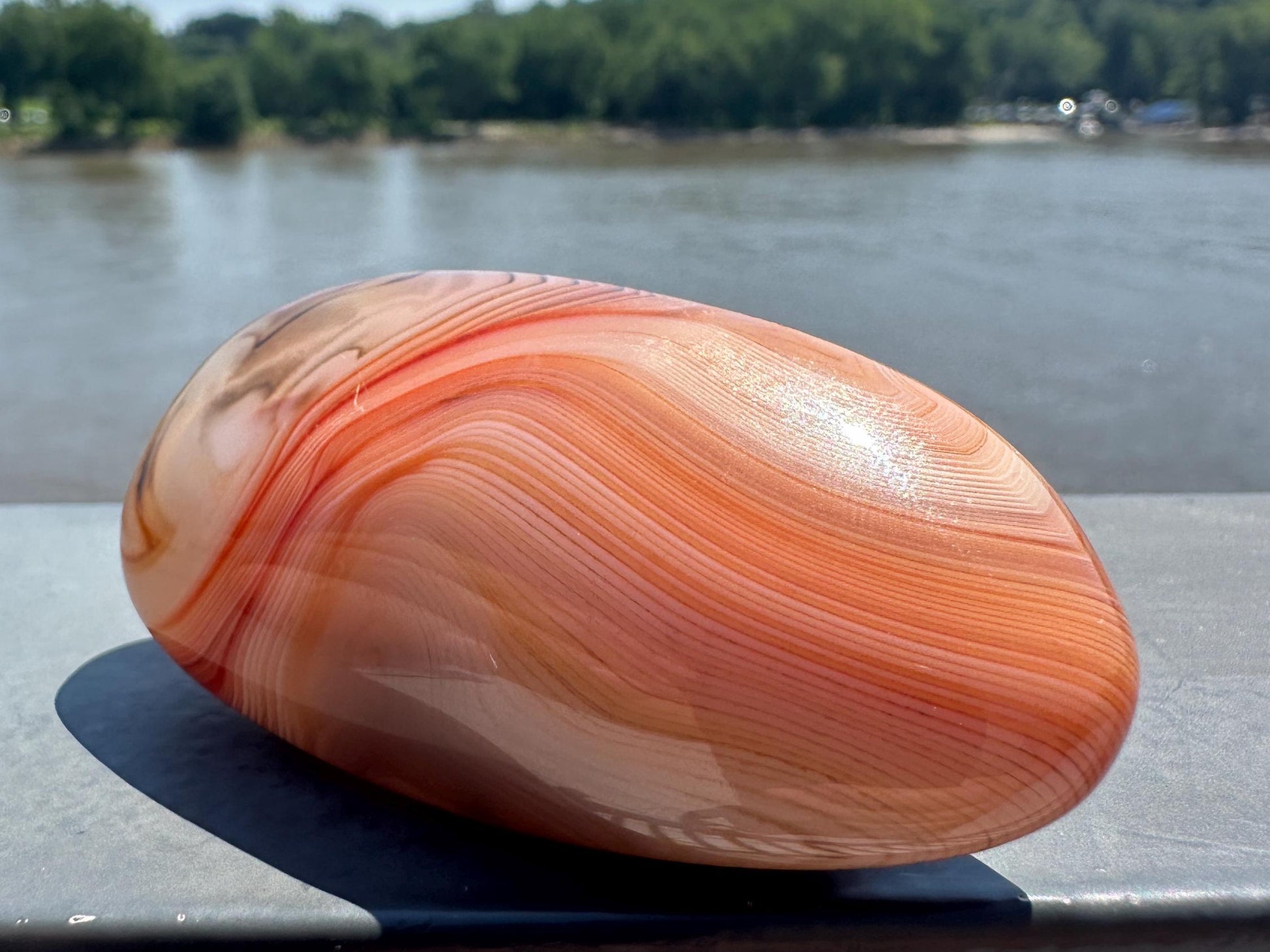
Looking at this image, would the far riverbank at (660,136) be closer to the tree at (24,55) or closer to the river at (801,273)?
the tree at (24,55)

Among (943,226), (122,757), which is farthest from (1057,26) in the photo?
(122,757)

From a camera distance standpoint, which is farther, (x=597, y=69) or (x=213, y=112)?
(x=597, y=69)

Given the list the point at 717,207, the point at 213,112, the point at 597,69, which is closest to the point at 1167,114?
the point at 597,69

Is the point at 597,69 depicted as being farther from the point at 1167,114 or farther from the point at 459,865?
the point at 459,865

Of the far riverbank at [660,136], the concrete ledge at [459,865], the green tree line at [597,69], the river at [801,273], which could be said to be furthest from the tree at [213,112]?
the concrete ledge at [459,865]

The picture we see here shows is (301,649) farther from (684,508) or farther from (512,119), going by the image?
(512,119)
